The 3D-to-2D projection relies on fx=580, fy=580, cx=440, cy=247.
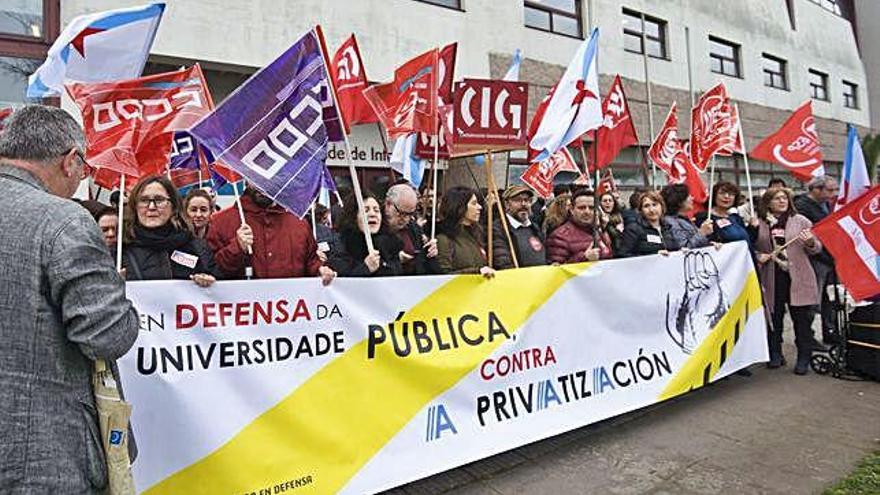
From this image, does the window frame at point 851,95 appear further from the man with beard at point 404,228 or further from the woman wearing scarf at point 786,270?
the man with beard at point 404,228

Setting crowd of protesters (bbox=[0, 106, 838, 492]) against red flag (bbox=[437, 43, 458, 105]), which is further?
red flag (bbox=[437, 43, 458, 105])

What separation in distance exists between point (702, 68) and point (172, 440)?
1727 cm

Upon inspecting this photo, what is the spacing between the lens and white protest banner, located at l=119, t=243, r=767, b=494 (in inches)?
106

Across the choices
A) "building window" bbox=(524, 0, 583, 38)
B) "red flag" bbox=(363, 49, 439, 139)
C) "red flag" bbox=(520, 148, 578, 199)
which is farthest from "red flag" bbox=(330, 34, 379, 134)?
"building window" bbox=(524, 0, 583, 38)

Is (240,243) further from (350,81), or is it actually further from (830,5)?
(830,5)

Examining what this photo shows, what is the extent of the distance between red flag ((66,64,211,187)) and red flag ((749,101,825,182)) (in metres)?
6.11

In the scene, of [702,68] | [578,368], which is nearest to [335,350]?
[578,368]

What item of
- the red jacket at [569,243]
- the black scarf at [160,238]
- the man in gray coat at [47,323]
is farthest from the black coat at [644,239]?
the man in gray coat at [47,323]

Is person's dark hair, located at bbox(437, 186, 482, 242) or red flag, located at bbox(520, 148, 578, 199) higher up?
red flag, located at bbox(520, 148, 578, 199)

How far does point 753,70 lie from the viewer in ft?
59.9

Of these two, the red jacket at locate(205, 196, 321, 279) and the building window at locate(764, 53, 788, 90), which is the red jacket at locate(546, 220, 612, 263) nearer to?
the red jacket at locate(205, 196, 321, 279)

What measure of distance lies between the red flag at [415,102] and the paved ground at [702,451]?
2663mm

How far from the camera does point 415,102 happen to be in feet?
15.8

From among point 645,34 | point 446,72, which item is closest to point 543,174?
point 446,72
